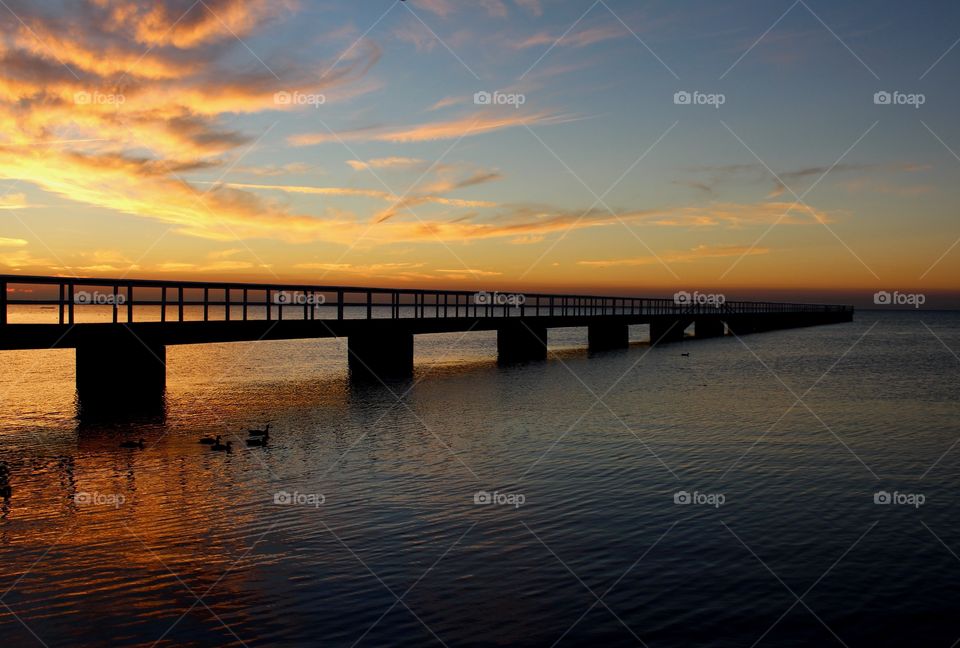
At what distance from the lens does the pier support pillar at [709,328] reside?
9348 cm

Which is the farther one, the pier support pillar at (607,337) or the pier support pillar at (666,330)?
the pier support pillar at (666,330)

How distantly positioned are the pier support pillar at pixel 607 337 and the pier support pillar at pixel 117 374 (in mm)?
41682

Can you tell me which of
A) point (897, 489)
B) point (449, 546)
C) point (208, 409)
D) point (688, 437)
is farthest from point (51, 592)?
point (208, 409)

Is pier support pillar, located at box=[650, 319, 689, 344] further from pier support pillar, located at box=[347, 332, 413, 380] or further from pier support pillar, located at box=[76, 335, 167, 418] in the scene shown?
pier support pillar, located at box=[76, 335, 167, 418]

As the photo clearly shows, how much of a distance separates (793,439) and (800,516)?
8.09 metres

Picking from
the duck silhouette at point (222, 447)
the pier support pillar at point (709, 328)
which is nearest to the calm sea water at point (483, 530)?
the duck silhouette at point (222, 447)

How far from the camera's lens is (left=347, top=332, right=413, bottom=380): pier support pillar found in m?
38.7

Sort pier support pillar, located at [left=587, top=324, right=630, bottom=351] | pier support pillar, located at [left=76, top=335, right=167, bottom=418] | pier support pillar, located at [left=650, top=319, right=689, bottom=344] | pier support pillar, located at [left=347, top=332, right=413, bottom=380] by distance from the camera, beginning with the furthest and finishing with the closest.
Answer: pier support pillar, located at [left=650, top=319, right=689, bottom=344], pier support pillar, located at [left=587, top=324, right=630, bottom=351], pier support pillar, located at [left=347, top=332, right=413, bottom=380], pier support pillar, located at [left=76, top=335, right=167, bottom=418]

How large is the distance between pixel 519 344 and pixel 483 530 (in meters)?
40.3

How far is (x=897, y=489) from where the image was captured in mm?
14555

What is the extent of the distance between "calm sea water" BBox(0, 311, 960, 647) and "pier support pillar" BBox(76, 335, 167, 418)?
6.56 feet

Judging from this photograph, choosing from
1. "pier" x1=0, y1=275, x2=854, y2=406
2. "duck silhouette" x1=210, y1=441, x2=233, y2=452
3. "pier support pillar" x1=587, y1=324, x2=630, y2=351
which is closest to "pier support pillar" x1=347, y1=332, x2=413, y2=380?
"pier" x1=0, y1=275, x2=854, y2=406

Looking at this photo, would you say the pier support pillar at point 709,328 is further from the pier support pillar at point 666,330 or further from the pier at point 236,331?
the pier at point 236,331

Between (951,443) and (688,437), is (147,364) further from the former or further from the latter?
(951,443)
